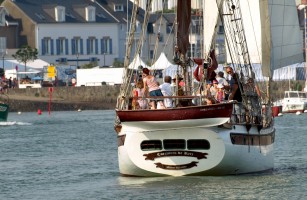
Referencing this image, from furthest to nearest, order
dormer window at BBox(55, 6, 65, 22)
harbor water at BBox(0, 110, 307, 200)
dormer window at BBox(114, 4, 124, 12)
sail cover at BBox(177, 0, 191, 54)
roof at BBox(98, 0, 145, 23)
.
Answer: dormer window at BBox(114, 4, 124, 12) < roof at BBox(98, 0, 145, 23) < dormer window at BBox(55, 6, 65, 22) < sail cover at BBox(177, 0, 191, 54) < harbor water at BBox(0, 110, 307, 200)

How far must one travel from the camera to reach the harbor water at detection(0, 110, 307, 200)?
32.2 metres

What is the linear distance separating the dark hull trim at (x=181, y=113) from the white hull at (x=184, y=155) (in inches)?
23.0

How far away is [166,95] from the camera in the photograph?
3412 cm

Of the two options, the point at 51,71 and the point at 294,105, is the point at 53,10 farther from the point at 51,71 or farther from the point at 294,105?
the point at 294,105

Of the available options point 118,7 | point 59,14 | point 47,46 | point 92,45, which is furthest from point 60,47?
point 118,7

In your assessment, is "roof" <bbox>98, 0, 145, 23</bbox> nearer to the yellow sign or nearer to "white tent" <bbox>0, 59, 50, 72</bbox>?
"white tent" <bbox>0, 59, 50, 72</bbox>

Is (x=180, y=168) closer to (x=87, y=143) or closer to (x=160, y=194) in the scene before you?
(x=160, y=194)

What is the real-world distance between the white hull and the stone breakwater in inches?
2956

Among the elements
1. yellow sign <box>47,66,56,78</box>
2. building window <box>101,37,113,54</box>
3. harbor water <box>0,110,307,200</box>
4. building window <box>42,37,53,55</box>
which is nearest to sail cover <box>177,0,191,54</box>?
harbor water <box>0,110,307,200</box>

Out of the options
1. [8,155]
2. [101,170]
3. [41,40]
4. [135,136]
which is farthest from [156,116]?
[41,40]

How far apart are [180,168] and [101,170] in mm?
5854

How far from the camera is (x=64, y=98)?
116875 millimetres

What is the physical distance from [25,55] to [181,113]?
96.6 meters

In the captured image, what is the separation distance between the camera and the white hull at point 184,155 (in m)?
33.4
